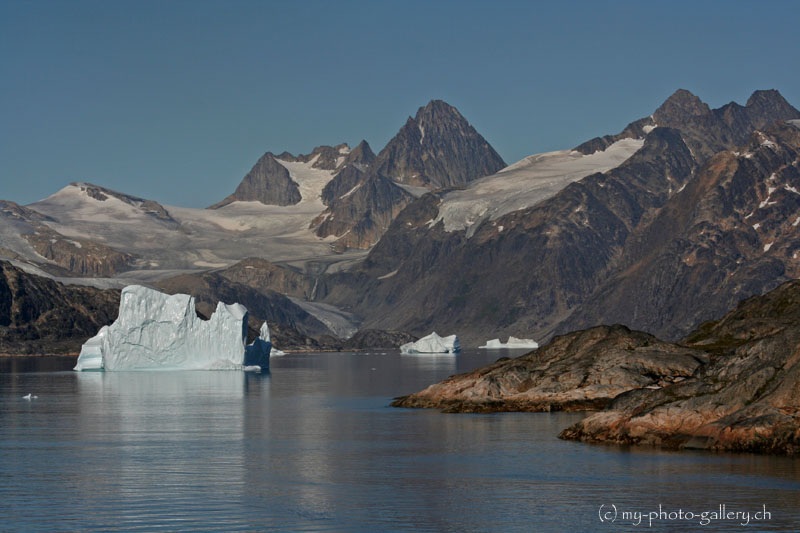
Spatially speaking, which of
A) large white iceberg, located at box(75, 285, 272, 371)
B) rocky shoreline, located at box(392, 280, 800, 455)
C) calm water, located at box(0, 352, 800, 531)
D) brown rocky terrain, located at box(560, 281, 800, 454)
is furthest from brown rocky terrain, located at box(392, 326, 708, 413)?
large white iceberg, located at box(75, 285, 272, 371)

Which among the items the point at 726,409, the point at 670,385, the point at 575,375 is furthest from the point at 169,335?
the point at 726,409

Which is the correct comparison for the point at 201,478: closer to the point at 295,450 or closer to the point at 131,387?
the point at 295,450

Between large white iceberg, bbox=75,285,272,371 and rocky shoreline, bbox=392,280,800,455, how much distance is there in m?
76.5

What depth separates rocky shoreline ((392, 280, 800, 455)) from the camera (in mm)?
69125

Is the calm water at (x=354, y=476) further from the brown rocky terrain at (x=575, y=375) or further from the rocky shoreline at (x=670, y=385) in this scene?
the brown rocky terrain at (x=575, y=375)

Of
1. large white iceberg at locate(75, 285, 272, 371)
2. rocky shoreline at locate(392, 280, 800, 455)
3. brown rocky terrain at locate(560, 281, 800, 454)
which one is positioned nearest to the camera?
brown rocky terrain at locate(560, 281, 800, 454)

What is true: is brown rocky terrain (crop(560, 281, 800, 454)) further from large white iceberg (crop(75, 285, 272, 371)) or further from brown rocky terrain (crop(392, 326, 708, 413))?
large white iceberg (crop(75, 285, 272, 371))

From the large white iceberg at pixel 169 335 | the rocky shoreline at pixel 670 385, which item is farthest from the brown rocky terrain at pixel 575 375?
the large white iceberg at pixel 169 335

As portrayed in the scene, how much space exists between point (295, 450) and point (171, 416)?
31.3 meters

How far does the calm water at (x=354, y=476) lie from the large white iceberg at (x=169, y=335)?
78891 mm

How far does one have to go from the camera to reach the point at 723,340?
356ft

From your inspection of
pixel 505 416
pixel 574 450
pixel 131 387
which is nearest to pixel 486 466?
pixel 574 450

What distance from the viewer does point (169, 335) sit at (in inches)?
7505

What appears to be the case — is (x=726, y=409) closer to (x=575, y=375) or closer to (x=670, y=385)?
(x=670, y=385)
